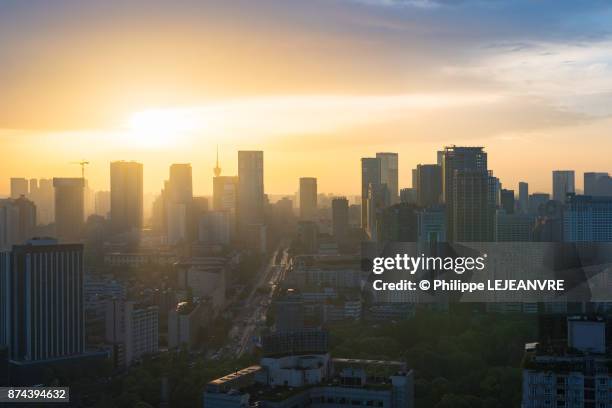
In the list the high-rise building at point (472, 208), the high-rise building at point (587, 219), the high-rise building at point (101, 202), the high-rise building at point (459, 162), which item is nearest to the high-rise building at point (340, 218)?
the high-rise building at point (459, 162)

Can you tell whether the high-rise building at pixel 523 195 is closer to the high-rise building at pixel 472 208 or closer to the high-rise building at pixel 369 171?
the high-rise building at pixel 369 171

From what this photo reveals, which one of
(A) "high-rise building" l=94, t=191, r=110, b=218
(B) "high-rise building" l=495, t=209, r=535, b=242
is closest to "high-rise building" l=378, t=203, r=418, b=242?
(B) "high-rise building" l=495, t=209, r=535, b=242

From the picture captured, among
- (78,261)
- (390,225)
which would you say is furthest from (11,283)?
(390,225)

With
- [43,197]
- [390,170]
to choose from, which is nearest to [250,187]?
[390,170]

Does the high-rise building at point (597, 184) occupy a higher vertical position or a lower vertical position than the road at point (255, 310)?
higher

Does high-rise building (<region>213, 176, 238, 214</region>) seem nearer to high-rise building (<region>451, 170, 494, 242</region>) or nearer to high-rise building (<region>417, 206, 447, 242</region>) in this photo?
high-rise building (<region>417, 206, 447, 242</region>)
